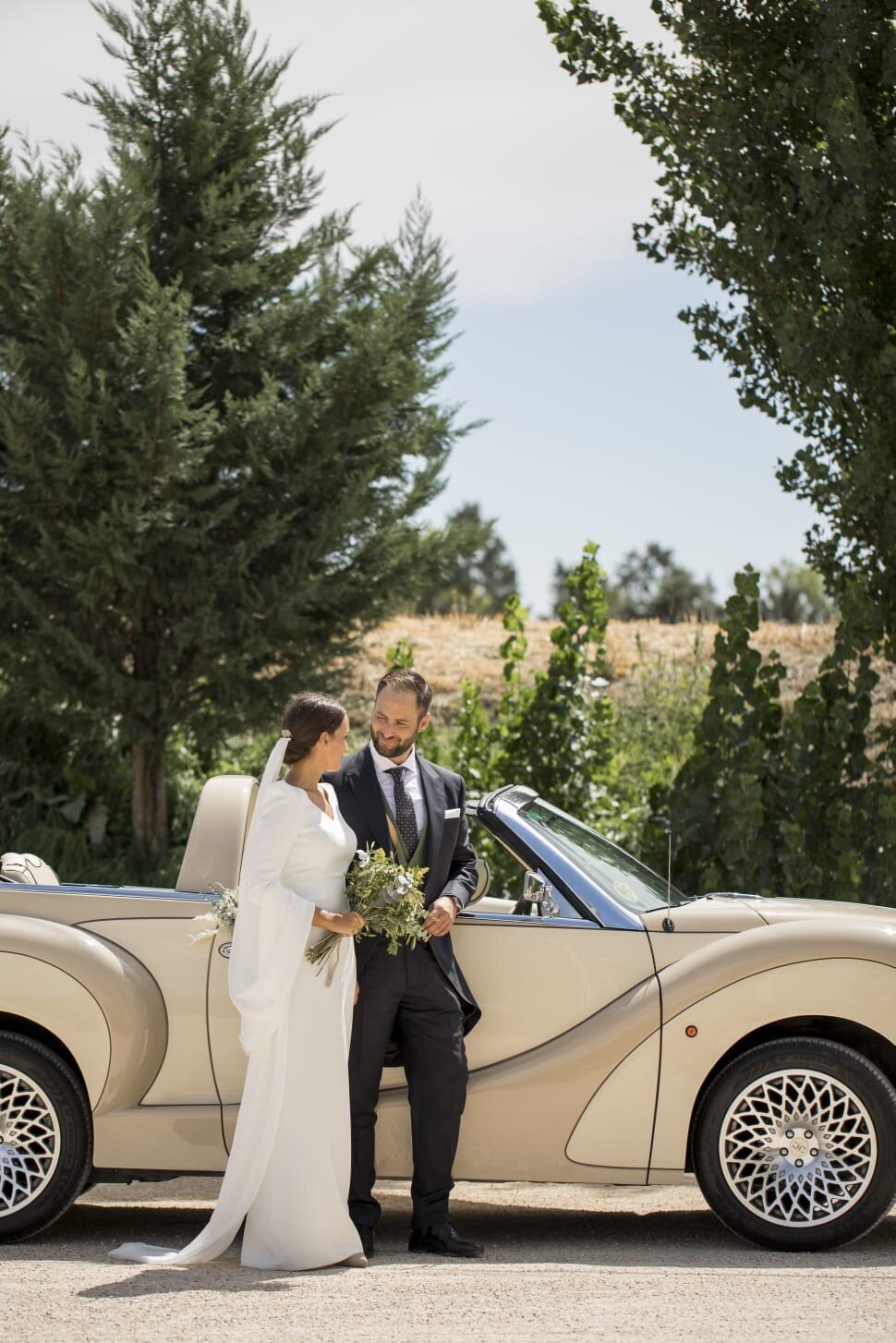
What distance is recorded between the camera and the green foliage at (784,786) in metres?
9.60

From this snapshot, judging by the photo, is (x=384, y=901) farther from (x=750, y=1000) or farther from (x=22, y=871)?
Result: (x=22, y=871)

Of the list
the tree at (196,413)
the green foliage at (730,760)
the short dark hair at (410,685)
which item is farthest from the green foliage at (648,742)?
the short dark hair at (410,685)

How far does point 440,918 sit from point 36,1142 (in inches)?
66.9

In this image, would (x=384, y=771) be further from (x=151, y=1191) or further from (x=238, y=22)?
(x=238, y=22)

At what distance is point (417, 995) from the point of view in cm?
514

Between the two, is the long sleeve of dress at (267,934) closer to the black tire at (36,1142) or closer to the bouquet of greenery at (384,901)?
the bouquet of greenery at (384,901)

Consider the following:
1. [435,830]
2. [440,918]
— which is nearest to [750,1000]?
[440,918]

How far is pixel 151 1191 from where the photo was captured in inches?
266

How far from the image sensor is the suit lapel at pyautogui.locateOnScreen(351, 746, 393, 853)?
5.32 meters

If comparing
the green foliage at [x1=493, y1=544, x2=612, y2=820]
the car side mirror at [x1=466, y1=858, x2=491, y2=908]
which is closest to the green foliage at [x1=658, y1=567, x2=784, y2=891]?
the green foliage at [x1=493, y1=544, x2=612, y2=820]

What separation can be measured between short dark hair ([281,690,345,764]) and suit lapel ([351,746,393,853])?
305 millimetres

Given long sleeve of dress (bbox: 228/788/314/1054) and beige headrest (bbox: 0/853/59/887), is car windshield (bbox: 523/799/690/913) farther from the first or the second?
beige headrest (bbox: 0/853/59/887)

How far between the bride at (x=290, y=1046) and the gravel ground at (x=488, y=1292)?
13 centimetres

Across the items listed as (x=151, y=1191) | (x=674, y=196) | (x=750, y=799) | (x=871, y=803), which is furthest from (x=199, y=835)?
(x=674, y=196)
